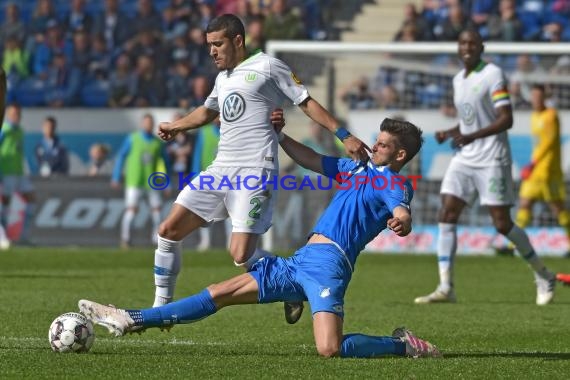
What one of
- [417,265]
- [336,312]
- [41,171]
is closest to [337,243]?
[336,312]

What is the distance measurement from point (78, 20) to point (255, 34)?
16.2 ft

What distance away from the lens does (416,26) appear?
75.7ft

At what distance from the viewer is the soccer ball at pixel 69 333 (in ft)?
25.9

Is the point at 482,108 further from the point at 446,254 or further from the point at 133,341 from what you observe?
the point at 133,341

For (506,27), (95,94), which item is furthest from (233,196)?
(95,94)

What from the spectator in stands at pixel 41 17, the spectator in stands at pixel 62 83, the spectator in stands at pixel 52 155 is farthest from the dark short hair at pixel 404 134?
the spectator in stands at pixel 41 17

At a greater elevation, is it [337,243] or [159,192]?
[337,243]

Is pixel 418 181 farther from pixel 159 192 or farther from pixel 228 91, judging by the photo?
pixel 228 91

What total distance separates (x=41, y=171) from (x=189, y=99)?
306 cm

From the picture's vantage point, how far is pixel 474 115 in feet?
41.8

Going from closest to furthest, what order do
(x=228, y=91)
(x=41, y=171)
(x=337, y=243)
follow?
1. (x=337, y=243)
2. (x=228, y=91)
3. (x=41, y=171)

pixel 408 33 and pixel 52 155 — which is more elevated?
pixel 408 33

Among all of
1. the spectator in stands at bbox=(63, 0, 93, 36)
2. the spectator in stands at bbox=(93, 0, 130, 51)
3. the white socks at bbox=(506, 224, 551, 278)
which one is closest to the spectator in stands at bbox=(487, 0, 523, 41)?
the spectator in stands at bbox=(93, 0, 130, 51)

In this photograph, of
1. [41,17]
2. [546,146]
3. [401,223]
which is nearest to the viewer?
[401,223]
